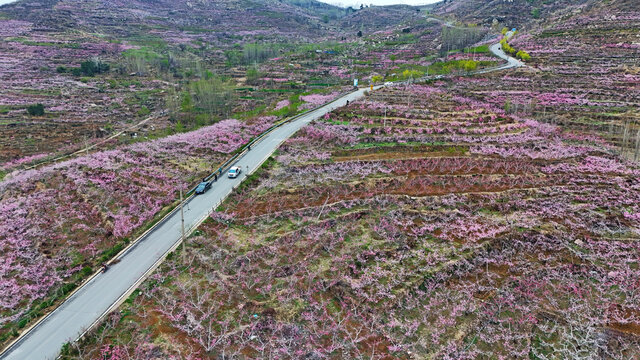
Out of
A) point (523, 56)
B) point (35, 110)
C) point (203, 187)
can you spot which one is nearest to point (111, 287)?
point (203, 187)

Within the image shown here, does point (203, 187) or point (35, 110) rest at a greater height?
point (35, 110)

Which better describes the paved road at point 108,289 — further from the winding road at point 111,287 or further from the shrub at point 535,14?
the shrub at point 535,14

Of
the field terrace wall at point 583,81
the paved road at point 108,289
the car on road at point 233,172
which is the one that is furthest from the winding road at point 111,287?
the field terrace wall at point 583,81

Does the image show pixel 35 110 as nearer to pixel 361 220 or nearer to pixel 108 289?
pixel 108 289

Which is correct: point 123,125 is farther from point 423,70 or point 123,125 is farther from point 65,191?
point 423,70

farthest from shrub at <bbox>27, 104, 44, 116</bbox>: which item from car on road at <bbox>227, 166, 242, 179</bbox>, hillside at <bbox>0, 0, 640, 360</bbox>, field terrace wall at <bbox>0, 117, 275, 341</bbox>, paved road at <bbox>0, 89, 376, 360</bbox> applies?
paved road at <bbox>0, 89, 376, 360</bbox>

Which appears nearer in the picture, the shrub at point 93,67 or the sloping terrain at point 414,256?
the sloping terrain at point 414,256
